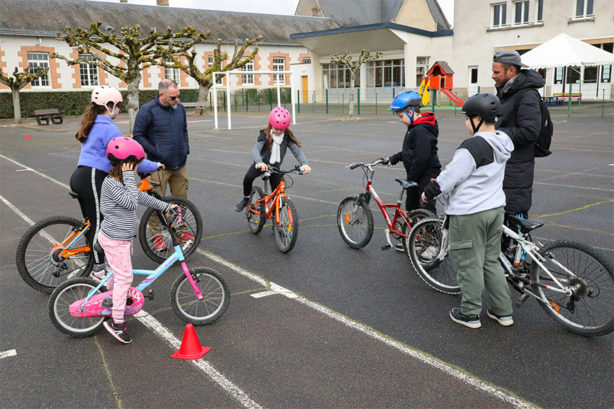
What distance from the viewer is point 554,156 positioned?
1479cm

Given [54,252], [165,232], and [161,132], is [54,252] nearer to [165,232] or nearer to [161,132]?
[165,232]

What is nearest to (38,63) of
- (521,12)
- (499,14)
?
(499,14)

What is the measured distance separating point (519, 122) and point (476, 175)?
94cm

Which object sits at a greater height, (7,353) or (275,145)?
(275,145)

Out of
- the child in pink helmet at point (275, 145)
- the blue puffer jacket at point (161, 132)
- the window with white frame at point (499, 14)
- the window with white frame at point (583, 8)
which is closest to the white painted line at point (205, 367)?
the blue puffer jacket at point (161, 132)

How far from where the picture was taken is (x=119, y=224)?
14.3ft

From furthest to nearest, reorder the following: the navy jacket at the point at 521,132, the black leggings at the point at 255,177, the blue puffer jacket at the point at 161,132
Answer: the black leggings at the point at 255,177, the blue puffer jacket at the point at 161,132, the navy jacket at the point at 521,132

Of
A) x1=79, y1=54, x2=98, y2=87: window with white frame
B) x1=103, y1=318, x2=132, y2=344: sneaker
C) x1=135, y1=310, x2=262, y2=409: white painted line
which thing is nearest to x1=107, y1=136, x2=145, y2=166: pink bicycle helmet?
x1=103, y1=318, x2=132, y2=344: sneaker

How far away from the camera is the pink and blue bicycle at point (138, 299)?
437cm

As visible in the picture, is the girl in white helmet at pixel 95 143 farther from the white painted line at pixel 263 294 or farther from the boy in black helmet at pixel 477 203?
the boy in black helmet at pixel 477 203

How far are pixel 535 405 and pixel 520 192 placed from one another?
2021mm


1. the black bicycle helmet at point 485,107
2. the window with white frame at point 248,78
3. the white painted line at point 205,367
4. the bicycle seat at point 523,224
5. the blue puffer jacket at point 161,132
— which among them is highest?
the window with white frame at point 248,78

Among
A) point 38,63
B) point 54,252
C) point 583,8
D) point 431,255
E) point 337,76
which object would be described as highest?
point 583,8

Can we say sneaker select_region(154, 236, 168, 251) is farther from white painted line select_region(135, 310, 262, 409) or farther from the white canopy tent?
the white canopy tent
